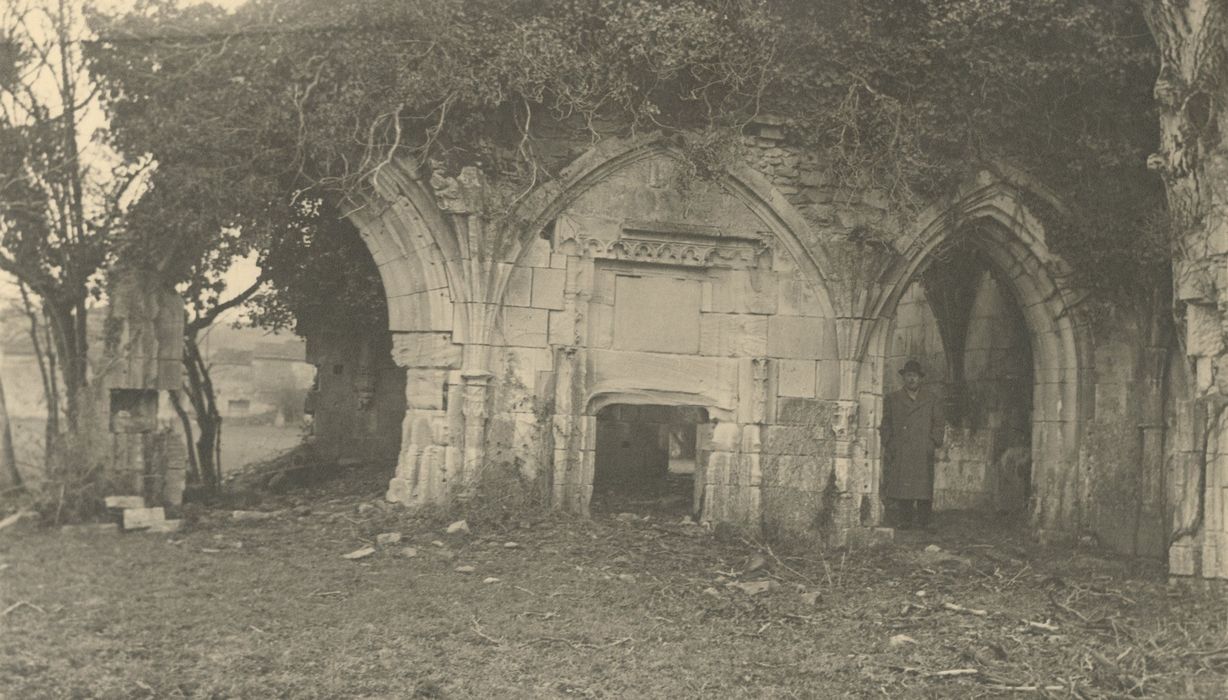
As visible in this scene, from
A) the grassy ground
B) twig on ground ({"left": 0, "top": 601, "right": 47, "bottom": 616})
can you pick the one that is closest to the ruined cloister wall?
the grassy ground

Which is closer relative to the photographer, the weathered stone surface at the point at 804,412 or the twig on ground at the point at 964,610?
the twig on ground at the point at 964,610

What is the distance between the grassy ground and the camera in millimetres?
5500

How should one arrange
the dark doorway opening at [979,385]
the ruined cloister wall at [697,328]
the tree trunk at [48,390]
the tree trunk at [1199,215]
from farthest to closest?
the dark doorway opening at [979,385]
the ruined cloister wall at [697,328]
the tree trunk at [48,390]
the tree trunk at [1199,215]

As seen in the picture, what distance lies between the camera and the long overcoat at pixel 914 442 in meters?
10.1

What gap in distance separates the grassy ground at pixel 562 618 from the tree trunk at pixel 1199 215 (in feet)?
2.29

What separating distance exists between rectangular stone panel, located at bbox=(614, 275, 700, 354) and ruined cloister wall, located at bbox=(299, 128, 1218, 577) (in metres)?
0.01

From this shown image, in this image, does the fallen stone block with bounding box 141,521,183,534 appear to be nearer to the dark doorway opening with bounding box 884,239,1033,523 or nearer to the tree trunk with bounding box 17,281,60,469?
the tree trunk with bounding box 17,281,60,469

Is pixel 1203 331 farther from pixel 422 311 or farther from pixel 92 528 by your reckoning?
pixel 92 528

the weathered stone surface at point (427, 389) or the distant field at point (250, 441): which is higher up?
the weathered stone surface at point (427, 389)

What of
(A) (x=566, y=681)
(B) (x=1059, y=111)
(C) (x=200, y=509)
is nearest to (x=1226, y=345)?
(B) (x=1059, y=111)

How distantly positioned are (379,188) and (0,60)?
291 cm

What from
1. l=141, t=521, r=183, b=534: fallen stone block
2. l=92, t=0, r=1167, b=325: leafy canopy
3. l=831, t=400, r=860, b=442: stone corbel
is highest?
l=92, t=0, r=1167, b=325: leafy canopy

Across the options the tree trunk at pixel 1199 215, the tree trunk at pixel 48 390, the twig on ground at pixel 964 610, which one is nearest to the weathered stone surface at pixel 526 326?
the tree trunk at pixel 48 390

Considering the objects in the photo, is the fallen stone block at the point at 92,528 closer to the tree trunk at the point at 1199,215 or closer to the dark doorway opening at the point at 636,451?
the dark doorway opening at the point at 636,451
